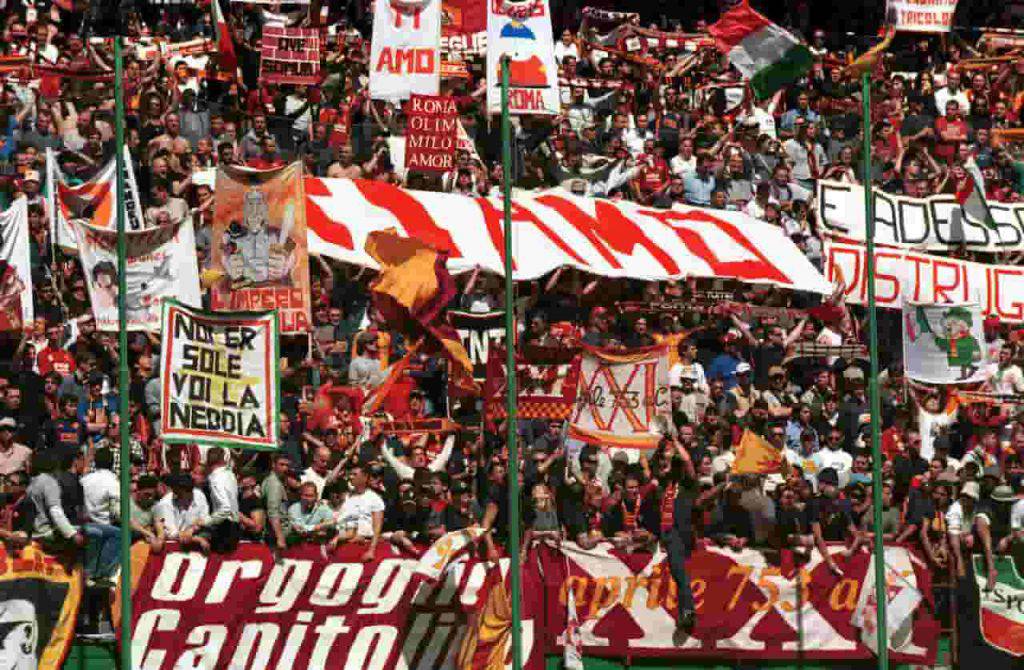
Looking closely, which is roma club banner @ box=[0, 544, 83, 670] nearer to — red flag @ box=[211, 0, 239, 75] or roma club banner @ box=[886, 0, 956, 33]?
red flag @ box=[211, 0, 239, 75]

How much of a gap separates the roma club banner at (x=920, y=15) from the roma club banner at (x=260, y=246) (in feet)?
39.3

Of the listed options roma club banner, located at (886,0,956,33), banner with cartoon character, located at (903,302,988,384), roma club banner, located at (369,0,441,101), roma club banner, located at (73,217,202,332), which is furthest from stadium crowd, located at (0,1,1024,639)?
roma club banner, located at (369,0,441,101)

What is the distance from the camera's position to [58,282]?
26.8 m

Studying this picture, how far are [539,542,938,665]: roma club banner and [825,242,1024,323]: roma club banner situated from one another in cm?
507

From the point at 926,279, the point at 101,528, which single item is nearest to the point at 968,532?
the point at 926,279

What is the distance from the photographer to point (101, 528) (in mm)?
23484

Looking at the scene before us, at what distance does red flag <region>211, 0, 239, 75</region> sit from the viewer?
2992 centimetres

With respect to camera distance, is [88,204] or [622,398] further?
[88,204]

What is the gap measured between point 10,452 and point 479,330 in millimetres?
5205

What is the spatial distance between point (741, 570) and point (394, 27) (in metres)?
6.48

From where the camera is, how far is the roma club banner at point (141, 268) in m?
25.1

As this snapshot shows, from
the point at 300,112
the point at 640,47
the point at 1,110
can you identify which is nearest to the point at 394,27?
the point at 300,112

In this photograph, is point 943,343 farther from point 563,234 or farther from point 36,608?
point 36,608

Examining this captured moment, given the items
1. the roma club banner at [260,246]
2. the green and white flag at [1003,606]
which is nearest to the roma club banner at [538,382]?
the roma club banner at [260,246]
